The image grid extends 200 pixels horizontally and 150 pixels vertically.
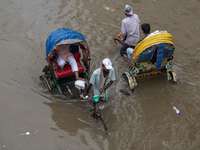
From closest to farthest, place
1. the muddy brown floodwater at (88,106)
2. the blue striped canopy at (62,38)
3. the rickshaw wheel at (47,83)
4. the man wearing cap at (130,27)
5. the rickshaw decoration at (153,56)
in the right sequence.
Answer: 1. the muddy brown floodwater at (88,106)
2. the blue striped canopy at (62,38)
3. the rickshaw decoration at (153,56)
4. the rickshaw wheel at (47,83)
5. the man wearing cap at (130,27)

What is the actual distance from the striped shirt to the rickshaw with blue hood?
1.75m

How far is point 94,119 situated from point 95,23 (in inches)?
200

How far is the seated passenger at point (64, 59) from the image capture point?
5.04m

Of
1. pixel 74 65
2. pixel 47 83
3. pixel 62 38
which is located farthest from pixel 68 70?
pixel 62 38

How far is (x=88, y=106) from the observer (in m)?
5.18

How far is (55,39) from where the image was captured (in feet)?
15.0

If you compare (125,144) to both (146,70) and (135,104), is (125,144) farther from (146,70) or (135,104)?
(146,70)

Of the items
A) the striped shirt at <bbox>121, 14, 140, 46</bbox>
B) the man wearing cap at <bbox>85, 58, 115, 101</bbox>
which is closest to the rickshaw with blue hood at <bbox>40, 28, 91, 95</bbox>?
the man wearing cap at <bbox>85, 58, 115, 101</bbox>

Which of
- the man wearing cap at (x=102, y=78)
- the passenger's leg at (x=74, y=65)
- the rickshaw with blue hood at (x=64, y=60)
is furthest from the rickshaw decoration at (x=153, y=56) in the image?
Answer: the passenger's leg at (x=74, y=65)

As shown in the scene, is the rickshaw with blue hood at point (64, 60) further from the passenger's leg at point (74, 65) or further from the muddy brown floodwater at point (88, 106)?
the muddy brown floodwater at point (88, 106)

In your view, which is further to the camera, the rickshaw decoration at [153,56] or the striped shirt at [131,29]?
the striped shirt at [131,29]

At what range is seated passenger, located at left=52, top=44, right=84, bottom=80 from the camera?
16.5 ft

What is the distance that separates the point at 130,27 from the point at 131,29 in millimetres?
74

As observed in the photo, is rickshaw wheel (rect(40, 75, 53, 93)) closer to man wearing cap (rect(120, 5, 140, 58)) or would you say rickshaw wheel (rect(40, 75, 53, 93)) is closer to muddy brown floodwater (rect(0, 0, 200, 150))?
muddy brown floodwater (rect(0, 0, 200, 150))
